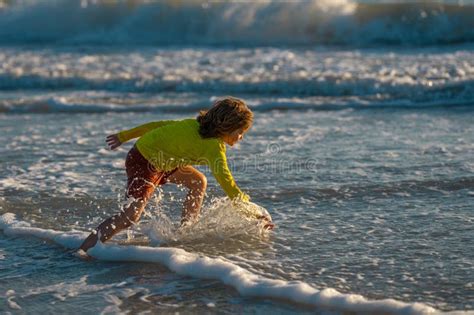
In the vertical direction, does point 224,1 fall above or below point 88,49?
above

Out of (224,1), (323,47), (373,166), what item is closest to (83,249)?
(373,166)

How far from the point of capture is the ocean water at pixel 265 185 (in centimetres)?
455

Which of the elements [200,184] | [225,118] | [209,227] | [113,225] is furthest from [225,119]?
[113,225]

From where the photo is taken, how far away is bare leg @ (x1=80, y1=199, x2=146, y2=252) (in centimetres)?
527

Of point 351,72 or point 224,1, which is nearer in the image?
point 351,72

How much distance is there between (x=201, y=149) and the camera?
528 cm

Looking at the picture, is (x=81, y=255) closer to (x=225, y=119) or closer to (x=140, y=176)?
(x=140, y=176)

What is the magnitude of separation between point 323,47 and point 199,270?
1294 centimetres

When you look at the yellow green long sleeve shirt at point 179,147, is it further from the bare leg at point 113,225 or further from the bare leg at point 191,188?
the bare leg at point 113,225

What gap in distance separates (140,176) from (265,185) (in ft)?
5.53

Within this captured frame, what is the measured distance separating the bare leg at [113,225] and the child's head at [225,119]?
0.67m

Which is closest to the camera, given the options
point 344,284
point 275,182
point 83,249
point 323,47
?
point 344,284

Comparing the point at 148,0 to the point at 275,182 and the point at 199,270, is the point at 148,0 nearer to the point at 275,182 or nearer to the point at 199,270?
the point at 275,182

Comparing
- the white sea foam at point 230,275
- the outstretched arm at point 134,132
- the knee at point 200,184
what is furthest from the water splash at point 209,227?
the outstretched arm at point 134,132
